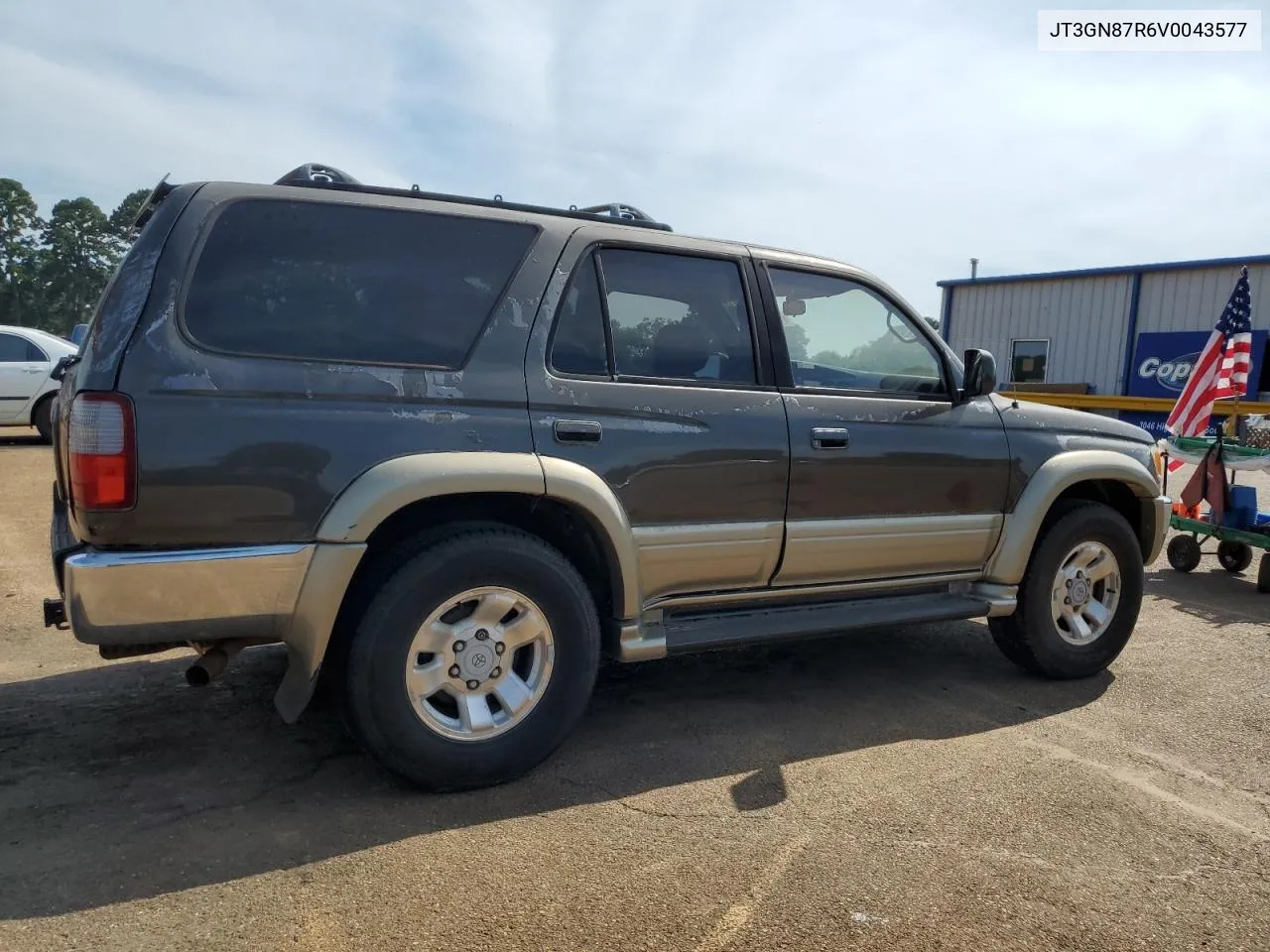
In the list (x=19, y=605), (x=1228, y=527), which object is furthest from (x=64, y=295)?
(x=1228, y=527)

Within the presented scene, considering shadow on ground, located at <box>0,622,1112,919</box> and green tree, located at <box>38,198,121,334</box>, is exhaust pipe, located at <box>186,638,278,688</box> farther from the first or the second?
green tree, located at <box>38,198,121,334</box>

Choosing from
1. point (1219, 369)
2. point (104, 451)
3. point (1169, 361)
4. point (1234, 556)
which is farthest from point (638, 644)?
point (1169, 361)

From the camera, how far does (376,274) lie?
9.95 ft

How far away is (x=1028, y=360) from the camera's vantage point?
70.0ft

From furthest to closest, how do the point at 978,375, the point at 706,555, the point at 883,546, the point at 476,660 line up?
the point at 978,375 → the point at 883,546 → the point at 706,555 → the point at 476,660

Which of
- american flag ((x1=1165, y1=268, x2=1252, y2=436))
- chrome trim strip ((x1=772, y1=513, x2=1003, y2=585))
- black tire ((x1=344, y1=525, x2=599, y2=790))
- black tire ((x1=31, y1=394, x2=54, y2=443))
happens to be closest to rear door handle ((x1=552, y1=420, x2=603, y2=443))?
black tire ((x1=344, y1=525, x2=599, y2=790))

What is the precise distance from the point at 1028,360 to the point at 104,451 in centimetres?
2176

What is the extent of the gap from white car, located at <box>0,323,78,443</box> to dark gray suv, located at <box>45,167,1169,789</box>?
11.3 metres

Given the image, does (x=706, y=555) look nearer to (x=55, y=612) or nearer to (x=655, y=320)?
(x=655, y=320)

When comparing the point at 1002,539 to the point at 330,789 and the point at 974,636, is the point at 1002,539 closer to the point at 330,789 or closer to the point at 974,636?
the point at 974,636

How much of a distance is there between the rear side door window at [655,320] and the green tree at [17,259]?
190 ft

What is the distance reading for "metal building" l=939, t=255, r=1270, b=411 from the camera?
17797 millimetres

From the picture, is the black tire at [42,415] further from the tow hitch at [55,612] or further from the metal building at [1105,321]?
the metal building at [1105,321]

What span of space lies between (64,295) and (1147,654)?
6082 centimetres
